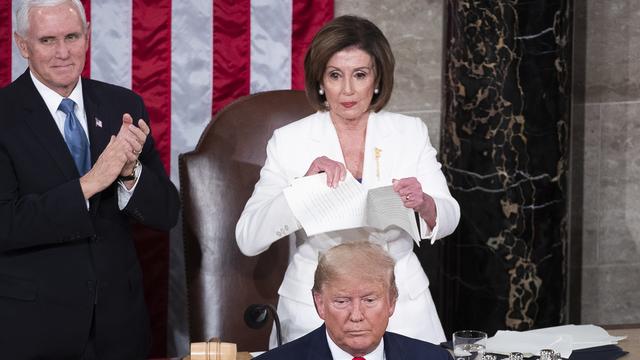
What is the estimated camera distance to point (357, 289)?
8.54 ft

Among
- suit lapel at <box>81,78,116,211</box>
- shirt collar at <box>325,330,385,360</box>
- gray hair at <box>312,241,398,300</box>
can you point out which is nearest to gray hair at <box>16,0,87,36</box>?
suit lapel at <box>81,78,116,211</box>

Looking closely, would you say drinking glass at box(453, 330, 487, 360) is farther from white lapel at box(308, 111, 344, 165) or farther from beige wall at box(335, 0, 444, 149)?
beige wall at box(335, 0, 444, 149)

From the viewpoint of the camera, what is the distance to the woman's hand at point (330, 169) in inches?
131

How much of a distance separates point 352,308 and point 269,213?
35.5 inches

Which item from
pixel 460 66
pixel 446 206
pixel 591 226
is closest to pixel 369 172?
pixel 446 206

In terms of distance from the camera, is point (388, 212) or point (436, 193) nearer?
point (388, 212)

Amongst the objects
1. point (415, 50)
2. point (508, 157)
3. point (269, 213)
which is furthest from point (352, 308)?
point (415, 50)

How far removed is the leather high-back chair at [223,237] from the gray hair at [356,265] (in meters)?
1.91

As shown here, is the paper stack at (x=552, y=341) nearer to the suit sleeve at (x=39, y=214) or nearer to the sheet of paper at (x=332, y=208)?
the sheet of paper at (x=332, y=208)

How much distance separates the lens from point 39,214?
11.2 ft

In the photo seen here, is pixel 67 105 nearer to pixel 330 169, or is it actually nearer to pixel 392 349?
pixel 330 169

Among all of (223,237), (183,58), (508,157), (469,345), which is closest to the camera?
(469,345)

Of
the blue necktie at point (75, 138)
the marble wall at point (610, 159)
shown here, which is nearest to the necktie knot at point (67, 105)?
the blue necktie at point (75, 138)

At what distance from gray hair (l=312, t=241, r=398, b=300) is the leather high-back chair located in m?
1.91
